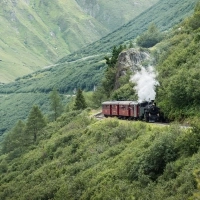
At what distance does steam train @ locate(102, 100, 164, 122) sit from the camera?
181 feet

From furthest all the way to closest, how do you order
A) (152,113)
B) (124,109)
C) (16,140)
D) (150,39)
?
(150,39), (16,140), (124,109), (152,113)

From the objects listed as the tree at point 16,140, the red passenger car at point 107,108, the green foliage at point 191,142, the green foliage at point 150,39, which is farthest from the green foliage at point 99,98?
the green foliage at point 191,142

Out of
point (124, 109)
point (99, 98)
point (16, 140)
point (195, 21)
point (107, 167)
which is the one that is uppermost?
point (195, 21)

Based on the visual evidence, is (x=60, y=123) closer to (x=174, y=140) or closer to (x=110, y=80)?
(x=110, y=80)

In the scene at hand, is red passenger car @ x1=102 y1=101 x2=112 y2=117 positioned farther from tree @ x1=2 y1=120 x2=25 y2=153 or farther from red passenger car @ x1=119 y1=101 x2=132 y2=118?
tree @ x1=2 y1=120 x2=25 y2=153

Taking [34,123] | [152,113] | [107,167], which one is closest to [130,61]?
[34,123]

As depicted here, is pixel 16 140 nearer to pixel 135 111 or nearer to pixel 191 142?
pixel 135 111

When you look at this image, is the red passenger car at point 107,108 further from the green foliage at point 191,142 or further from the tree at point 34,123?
the green foliage at point 191,142

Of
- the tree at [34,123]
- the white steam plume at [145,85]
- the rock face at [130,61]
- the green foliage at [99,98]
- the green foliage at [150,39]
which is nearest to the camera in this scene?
the white steam plume at [145,85]

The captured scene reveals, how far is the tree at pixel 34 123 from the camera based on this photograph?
90188 mm

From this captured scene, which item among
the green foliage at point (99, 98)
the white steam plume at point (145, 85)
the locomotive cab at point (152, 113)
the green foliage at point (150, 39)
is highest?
the green foliage at point (150, 39)

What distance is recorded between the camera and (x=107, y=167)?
41281 millimetres

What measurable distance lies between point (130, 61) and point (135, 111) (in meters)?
31.6

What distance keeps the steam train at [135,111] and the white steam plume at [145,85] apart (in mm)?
2093
